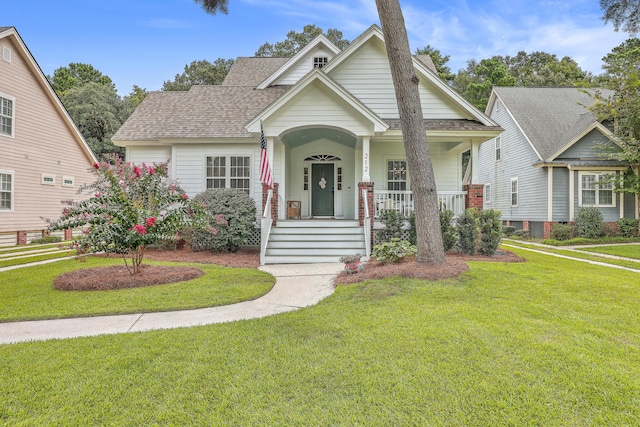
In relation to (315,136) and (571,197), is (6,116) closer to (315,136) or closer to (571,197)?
(315,136)

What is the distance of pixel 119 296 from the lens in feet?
17.5


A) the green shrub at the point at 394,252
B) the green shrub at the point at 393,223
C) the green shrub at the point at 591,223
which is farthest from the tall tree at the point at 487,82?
the green shrub at the point at 394,252

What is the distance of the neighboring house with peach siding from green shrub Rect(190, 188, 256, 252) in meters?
5.95

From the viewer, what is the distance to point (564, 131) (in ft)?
56.4

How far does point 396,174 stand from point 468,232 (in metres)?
3.72

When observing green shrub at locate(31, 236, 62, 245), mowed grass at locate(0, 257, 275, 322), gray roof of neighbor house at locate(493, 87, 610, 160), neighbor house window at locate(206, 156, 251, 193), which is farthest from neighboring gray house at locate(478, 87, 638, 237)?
green shrub at locate(31, 236, 62, 245)

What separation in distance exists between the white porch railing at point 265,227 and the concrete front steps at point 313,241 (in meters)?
0.13

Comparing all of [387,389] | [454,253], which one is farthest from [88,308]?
[454,253]

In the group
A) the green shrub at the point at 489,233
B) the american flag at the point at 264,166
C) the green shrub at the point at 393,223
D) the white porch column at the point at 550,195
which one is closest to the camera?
the american flag at the point at 264,166

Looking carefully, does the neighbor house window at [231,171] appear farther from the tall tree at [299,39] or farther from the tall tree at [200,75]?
the tall tree at [299,39]

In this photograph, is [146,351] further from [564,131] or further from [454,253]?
[564,131]

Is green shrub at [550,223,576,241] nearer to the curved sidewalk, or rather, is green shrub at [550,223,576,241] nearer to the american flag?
the american flag

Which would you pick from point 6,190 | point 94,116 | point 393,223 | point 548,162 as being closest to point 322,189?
point 393,223

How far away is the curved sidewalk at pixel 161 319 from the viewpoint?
3802mm
